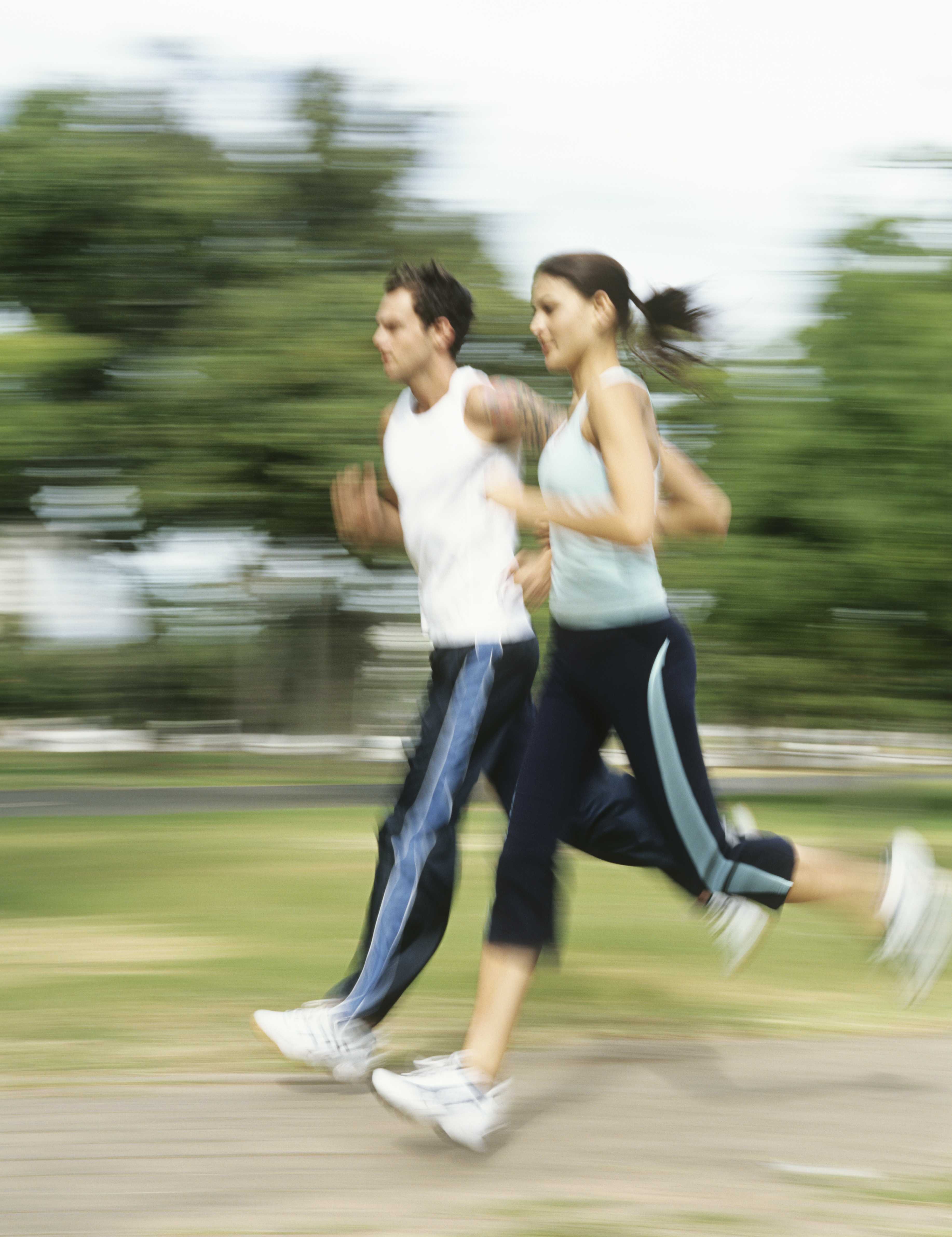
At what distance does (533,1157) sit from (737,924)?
2.32 feet

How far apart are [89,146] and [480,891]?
457 inches

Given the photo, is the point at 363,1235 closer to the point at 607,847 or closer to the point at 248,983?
the point at 607,847

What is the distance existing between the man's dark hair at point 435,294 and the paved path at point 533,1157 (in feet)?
6.00

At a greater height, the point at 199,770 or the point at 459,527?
the point at 459,527

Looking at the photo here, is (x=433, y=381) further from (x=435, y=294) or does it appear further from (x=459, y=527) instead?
(x=459, y=527)

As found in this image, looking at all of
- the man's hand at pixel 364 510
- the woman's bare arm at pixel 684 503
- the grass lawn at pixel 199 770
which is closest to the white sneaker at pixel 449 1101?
the woman's bare arm at pixel 684 503

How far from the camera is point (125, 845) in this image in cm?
1001

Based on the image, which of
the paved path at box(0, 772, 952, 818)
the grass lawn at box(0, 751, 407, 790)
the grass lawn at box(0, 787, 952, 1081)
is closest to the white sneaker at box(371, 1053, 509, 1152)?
the grass lawn at box(0, 787, 952, 1081)

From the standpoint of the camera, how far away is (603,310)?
3.17m

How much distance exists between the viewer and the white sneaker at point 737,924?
10.6 ft

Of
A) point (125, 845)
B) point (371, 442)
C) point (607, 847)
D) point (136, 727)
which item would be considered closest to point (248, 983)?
point (607, 847)

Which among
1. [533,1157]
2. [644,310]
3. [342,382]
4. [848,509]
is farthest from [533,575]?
[342,382]

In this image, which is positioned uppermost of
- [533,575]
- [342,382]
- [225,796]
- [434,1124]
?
[533,575]

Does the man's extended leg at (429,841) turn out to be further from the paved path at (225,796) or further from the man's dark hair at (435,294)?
the paved path at (225,796)
